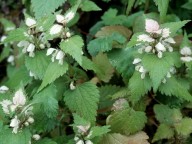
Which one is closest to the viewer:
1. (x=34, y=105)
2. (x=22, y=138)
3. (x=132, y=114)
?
(x=22, y=138)

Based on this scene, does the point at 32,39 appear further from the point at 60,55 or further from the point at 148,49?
the point at 148,49

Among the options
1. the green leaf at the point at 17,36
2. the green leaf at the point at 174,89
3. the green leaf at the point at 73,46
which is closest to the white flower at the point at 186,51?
the green leaf at the point at 174,89

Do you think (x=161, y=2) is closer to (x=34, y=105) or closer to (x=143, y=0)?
(x=143, y=0)

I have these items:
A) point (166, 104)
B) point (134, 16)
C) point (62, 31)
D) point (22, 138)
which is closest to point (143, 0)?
point (134, 16)

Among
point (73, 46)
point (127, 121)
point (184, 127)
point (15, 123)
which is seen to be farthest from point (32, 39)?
point (184, 127)

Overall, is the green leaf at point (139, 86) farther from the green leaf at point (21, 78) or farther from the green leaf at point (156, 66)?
the green leaf at point (21, 78)

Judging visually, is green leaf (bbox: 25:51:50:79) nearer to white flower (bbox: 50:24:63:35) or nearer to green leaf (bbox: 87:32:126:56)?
white flower (bbox: 50:24:63:35)
